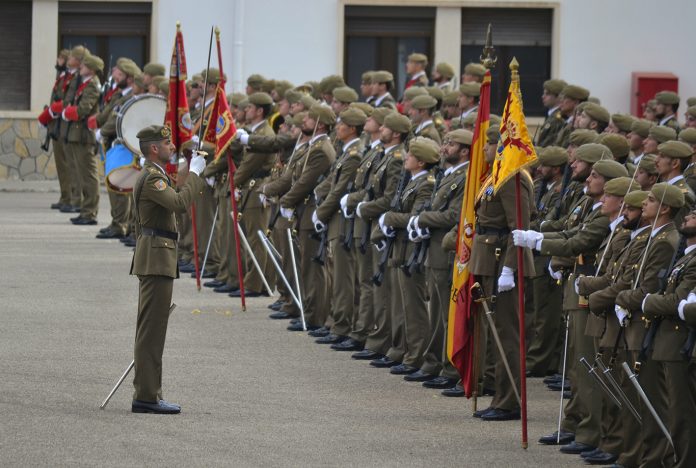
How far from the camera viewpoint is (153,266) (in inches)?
446

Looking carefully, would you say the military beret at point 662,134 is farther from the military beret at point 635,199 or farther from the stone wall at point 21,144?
the stone wall at point 21,144

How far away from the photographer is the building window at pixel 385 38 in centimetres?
2914

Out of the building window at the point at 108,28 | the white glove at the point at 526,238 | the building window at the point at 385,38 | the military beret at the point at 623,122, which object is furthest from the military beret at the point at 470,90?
the building window at the point at 108,28

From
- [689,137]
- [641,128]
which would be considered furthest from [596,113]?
[689,137]

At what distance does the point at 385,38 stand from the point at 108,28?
5.10m

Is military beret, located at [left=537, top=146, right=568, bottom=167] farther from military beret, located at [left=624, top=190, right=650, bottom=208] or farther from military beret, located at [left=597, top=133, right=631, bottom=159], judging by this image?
military beret, located at [left=624, top=190, right=650, bottom=208]

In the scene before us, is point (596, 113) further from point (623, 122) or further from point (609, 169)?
point (609, 169)

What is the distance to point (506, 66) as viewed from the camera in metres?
28.9

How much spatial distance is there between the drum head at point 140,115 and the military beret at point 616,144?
8.43 m

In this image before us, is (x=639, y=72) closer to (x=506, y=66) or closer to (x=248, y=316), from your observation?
(x=506, y=66)

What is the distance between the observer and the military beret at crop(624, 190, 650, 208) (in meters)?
10.2

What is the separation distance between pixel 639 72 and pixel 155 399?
1918cm

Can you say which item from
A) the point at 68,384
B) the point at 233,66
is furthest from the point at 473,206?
the point at 233,66

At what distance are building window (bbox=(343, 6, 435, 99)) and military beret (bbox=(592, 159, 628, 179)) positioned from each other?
18295 mm
